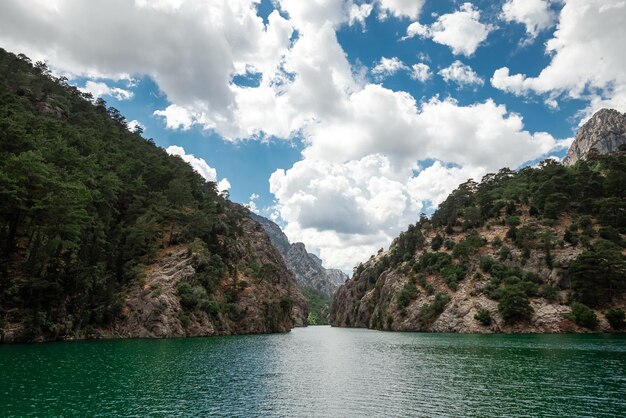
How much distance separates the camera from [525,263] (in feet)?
466

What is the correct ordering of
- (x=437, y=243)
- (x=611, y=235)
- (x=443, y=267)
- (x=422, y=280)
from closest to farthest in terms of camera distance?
1. (x=611, y=235)
2. (x=443, y=267)
3. (x=422, y=280)
4. (x=437, y=243)

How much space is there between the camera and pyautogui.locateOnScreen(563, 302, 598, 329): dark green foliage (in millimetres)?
111688

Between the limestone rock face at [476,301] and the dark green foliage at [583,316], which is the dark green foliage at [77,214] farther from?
the dark green foliage at [583,316]

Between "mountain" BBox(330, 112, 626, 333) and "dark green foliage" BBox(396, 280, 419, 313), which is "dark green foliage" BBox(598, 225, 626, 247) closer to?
A: "mountain" BBox(330, 112, 626, 333)

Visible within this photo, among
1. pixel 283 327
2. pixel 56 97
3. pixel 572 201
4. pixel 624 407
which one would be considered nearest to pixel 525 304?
pixel 572 201

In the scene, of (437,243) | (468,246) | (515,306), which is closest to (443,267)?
(468,246)

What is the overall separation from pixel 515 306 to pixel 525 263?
28.5 m

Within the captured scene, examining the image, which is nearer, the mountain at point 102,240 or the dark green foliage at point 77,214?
the dark green foliage at point 77,214

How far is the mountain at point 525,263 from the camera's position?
120 metres

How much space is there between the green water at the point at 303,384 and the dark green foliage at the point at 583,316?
179 feet

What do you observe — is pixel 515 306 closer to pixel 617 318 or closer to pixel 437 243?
pixel 617 318

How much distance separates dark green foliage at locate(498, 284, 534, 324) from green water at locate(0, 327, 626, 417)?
183 ft

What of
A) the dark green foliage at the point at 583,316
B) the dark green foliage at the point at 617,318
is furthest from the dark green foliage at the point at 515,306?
the dark green foliage at the point at 617,318

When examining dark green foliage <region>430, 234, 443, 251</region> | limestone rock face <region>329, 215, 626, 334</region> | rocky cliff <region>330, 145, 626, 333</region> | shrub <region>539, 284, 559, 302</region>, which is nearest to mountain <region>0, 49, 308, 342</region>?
limestone rock face <region>329, 215, 626, 334</region>
